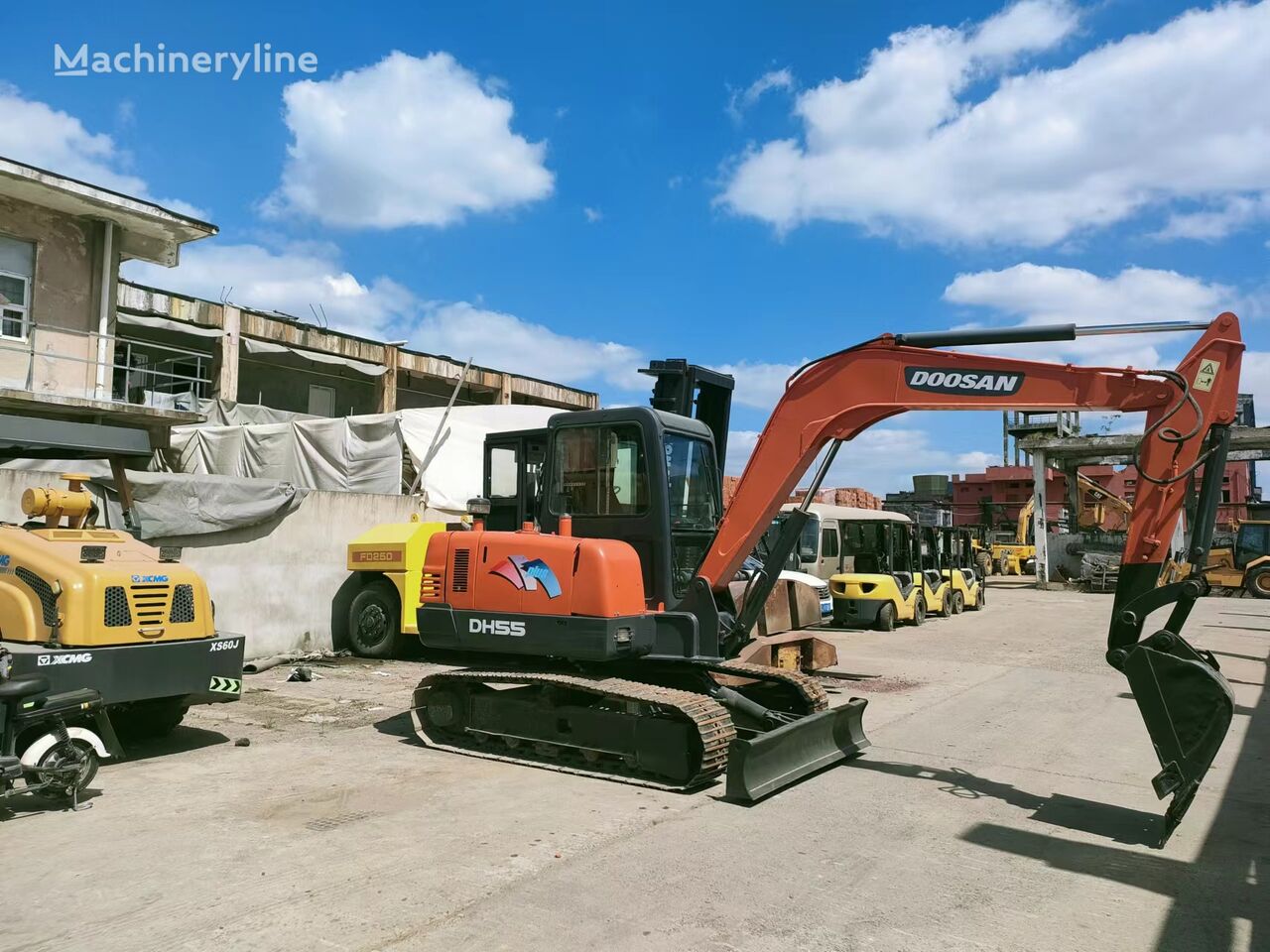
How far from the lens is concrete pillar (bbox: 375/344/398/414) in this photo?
85.5 feet

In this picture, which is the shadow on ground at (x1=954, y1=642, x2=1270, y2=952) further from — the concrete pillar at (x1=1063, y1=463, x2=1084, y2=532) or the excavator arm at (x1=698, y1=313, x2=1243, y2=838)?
the concrete pillar at (x1=1063, y1=463, x2=1084, y2=532)

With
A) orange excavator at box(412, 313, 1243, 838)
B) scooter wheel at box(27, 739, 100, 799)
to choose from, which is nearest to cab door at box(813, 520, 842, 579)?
orange excavator at box(412, 313, 1243, 838)

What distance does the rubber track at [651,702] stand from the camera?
253 inches

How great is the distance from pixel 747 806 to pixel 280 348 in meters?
20.0

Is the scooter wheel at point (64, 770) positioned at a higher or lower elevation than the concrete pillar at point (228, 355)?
lower

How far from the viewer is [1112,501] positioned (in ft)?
137

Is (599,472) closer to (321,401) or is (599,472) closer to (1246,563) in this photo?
(321,401)

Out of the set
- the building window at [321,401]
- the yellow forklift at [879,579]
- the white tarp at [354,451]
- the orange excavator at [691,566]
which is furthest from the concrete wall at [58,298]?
the yellow forklift at [879,579]

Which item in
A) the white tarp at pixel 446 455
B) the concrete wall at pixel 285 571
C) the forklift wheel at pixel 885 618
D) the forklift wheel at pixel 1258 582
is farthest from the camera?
the forklift wheel at pixel 1258 582

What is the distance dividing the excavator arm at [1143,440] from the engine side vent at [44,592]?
15.5ft

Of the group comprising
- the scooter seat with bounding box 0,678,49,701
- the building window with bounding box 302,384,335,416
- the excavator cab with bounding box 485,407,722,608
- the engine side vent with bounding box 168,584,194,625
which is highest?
the building window with bounding box 302,384,335,416

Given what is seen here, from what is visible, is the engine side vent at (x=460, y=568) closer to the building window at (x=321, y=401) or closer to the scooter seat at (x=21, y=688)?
the scooter seat at (x=21, y=688)

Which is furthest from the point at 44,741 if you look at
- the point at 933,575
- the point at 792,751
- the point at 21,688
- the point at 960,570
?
the point at 960,570

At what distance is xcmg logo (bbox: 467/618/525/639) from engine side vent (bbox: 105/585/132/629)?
2540mm
